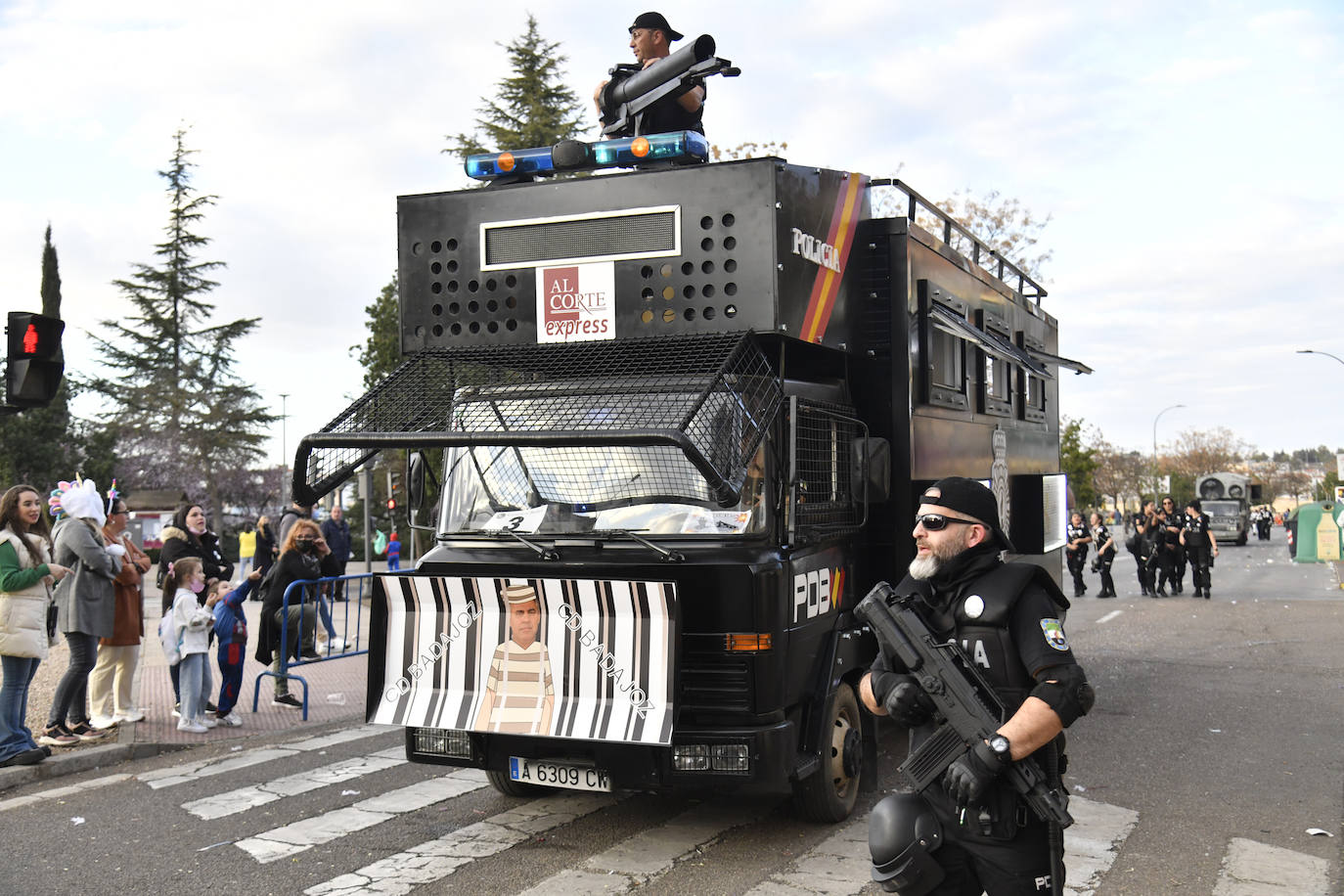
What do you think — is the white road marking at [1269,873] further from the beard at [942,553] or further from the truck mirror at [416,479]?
the truck mirror at [416,479]

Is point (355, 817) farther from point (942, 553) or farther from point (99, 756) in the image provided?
point (942, 553)

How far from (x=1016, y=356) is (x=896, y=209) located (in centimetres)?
222

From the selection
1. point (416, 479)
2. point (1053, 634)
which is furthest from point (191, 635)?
point (1053, 634)

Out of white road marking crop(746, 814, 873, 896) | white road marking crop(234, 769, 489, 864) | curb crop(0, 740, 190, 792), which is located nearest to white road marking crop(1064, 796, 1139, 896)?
white road marking crop(746, 814, 873, 896)

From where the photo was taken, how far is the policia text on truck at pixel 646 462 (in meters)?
5.43

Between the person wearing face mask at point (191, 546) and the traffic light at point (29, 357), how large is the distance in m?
1.77

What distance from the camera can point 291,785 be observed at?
23.8 ft

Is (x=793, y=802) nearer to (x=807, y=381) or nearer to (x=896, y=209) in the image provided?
(x=807, y=381)

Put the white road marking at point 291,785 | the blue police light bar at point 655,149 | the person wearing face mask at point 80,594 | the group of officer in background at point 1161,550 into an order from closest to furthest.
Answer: the blue police light bar at point 655,149, the white road marking at point 291,785, the person wearing face mask at point 80,594, the group of officer in background at point 1161,550

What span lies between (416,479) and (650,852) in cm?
248

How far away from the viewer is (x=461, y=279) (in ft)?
21.0

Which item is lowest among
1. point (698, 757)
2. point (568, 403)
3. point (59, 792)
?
point (59, 792)

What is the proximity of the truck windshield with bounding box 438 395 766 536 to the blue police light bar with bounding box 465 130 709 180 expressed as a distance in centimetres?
137

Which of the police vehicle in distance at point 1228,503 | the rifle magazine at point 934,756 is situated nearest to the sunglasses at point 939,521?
the rifle magazine at point 934,756
